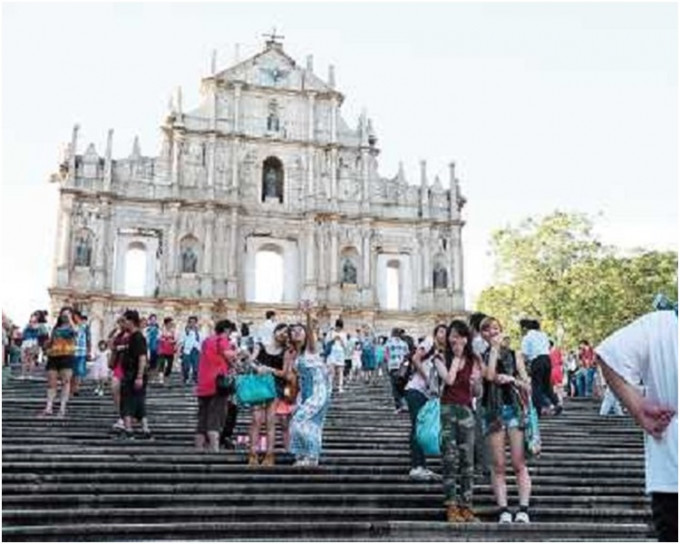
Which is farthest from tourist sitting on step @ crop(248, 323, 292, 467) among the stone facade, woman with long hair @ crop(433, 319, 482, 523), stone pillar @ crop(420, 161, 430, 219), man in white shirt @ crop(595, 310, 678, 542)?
stone pillar @ crop(420, 161, 430, 219)

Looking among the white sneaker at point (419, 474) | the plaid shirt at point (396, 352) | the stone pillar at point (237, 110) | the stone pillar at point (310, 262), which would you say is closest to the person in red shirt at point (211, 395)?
the white sneaker at point (419, 474)

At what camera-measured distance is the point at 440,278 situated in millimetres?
34594

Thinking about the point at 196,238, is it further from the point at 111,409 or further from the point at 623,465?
the point at 623,465

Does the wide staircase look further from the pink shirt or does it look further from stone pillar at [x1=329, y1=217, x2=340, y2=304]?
stone pillar at [x1=329, y1=217, x2=340, y2=304]

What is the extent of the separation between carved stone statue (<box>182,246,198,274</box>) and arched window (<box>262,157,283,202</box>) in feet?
13.0

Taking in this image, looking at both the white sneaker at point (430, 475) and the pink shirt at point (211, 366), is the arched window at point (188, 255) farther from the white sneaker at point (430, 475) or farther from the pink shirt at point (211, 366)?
the white sneaker at point (430, 475)

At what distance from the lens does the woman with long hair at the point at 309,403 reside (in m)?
8.18

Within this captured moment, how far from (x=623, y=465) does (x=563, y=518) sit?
2372 millimetres

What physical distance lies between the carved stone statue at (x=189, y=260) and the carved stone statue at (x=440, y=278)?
925 cm

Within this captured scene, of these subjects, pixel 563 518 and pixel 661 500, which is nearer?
pixel 661 500

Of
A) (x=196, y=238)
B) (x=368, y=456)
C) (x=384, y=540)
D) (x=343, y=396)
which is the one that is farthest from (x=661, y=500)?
(x=196, y=238)

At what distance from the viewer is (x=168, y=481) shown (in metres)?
7.55

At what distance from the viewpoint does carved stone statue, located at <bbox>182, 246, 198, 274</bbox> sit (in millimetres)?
32844

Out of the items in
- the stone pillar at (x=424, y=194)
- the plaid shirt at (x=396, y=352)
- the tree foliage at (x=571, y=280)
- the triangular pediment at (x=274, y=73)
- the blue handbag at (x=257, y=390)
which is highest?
the triangular pediment at (x=274, y=73)
